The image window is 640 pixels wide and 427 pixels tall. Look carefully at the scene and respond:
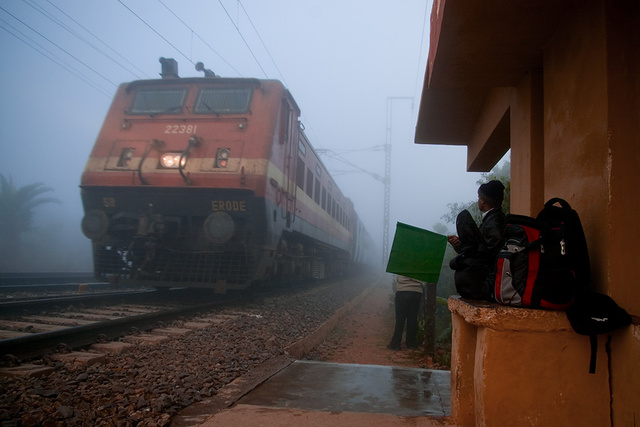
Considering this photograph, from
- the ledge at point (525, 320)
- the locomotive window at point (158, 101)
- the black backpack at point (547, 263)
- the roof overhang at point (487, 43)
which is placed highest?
the locomotive window at point (158, 101)

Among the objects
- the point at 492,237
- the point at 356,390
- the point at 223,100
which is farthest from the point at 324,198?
the point at 492,237

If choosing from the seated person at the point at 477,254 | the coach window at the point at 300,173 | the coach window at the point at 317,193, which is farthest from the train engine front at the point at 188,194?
the seated person at the point at 477,254

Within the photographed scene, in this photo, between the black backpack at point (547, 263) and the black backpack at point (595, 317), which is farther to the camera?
the black backpack at point (547, 263)

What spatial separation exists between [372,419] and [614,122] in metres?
2.08

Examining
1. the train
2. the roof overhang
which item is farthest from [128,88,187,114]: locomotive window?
the roof overhang

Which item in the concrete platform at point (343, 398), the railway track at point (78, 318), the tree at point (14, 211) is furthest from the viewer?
the tree at point (14, 211)

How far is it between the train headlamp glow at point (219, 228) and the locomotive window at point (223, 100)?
2.09 metres

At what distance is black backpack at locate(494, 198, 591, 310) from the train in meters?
5.15

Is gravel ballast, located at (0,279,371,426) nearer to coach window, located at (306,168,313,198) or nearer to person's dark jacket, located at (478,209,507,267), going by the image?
person's dark jacket, located at (478,209,507,267)

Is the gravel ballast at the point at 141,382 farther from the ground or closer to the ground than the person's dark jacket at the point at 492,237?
closer to the ground

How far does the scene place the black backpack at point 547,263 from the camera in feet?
6.97

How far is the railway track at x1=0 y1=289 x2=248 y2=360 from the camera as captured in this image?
13.0ft

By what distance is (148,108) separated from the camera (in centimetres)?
807

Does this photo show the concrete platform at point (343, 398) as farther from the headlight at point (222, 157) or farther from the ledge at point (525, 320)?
the headlight at point (222, 157)
